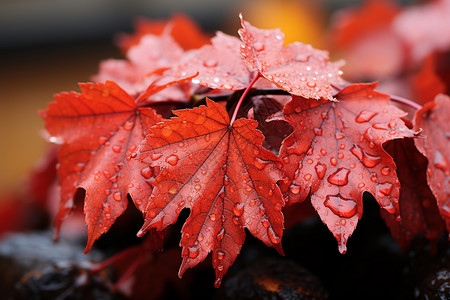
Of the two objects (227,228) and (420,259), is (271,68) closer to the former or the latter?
(227,228)

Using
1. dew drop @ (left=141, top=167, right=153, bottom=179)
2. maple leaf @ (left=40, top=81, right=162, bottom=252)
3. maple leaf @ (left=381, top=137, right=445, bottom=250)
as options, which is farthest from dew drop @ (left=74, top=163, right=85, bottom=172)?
maple leaf @ (left=381, top=137, right=445, bottom=250)

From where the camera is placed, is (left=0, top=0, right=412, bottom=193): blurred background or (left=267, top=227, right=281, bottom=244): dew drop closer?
(left=267, top=227, right=281, bottom=244): dew drop

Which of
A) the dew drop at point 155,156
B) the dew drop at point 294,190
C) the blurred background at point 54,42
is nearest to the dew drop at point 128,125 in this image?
the dew drop at point 155,156

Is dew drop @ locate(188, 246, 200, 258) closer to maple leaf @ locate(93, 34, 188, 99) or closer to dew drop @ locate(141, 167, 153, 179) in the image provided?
dew drop @ locate(141, 167, 153, 179)

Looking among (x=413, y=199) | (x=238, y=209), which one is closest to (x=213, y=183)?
(x=238, y=209)

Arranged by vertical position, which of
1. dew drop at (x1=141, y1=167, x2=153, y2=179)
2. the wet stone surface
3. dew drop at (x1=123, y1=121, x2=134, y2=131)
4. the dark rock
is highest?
dew drop at (x1=123, y1=121, x2=134, y2=131)

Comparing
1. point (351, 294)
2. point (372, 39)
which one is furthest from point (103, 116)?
point (372, 39)

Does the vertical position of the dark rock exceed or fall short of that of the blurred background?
it falls short

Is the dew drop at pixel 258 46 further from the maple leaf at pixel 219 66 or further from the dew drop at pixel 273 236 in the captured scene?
the dew drop at pixel 273 236
